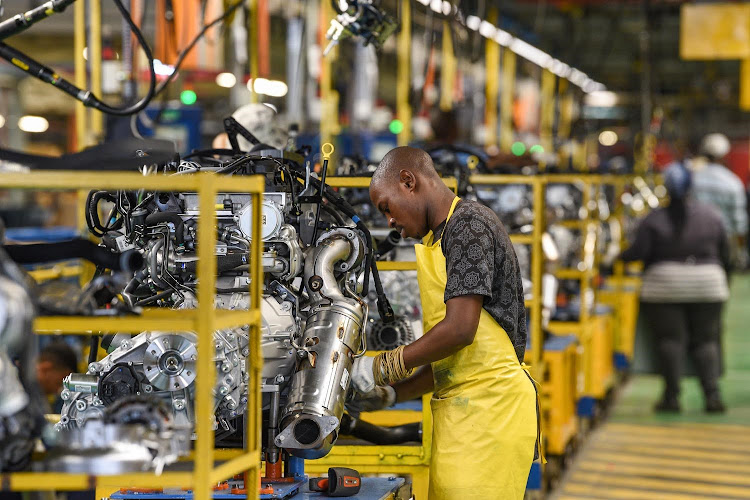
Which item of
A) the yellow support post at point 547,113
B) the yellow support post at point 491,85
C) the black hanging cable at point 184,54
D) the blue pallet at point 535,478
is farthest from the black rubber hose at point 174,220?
the yellow support post at point 547,113

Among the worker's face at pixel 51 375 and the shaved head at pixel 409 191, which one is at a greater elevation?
the shaved head at pixel 409 191

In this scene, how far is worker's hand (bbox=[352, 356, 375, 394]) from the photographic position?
3.96 m

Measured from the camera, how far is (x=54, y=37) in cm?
1573

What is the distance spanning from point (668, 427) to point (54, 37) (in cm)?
987

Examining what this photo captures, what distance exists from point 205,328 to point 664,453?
679 centimetres

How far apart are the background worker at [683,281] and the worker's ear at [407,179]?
21.5 feet

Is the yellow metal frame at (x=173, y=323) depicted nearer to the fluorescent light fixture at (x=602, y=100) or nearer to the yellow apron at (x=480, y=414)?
the yellow apron at (x=480, y=414)

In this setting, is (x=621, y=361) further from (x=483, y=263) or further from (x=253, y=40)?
(x=483, y=263)

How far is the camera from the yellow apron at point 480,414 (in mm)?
3938

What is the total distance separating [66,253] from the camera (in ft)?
11.0

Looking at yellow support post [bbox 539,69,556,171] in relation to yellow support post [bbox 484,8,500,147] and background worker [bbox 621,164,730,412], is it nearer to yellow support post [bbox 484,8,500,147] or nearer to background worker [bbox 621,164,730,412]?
yellow support post [bbox 484,8,500,147]

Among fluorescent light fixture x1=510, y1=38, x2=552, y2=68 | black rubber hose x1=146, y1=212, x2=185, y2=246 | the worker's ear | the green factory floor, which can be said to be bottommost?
the green factory floor

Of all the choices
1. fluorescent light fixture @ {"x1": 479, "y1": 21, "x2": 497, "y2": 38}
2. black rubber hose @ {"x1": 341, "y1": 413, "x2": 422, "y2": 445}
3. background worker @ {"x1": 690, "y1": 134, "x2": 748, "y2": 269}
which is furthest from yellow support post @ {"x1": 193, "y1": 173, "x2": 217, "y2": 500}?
background worker @ {"x1": 690, "y1": 134, "x2": 748, "y2": 269}

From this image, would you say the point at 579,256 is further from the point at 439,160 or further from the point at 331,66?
the point at 439,160
